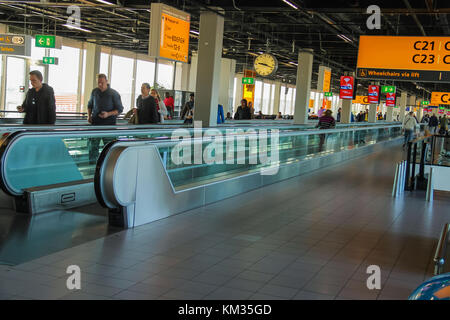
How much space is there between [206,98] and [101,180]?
32.9 ft

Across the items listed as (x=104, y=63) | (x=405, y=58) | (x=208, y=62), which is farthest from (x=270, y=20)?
(x=104, y=63)

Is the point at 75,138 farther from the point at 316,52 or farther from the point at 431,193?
the point at 316,52

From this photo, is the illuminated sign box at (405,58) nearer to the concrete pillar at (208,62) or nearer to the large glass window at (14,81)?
the concrete pillar at (208,62)

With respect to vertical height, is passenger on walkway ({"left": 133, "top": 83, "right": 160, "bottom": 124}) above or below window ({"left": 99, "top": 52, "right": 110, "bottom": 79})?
below

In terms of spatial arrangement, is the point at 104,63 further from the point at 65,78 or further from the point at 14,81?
the point at 14,81

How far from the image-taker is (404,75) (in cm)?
1245

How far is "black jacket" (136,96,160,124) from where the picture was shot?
11.2 metres

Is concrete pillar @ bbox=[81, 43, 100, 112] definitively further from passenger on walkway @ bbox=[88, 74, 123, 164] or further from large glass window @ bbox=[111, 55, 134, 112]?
passenger on walkway @ bbox=[88, 74, 123, 164]

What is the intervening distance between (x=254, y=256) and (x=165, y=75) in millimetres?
33693

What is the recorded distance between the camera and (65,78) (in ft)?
99.8

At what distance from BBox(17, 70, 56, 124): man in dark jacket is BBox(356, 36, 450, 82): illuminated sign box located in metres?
7.68

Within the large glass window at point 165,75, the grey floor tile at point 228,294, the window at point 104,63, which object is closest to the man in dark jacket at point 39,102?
the grey floor tile at point 228,294

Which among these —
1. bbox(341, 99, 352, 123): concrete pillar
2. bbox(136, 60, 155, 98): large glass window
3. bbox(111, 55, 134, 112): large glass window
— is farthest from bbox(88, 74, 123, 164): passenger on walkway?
bbox(136, 60, 155, 98): large glass window

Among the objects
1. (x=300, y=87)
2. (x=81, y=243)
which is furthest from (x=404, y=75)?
(x=300, y=87)
